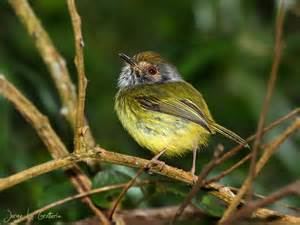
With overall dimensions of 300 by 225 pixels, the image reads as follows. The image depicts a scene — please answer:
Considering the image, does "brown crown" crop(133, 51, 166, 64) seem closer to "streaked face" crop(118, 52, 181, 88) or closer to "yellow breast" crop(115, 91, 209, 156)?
"streaked face" crop(118, 52, 181, 88)

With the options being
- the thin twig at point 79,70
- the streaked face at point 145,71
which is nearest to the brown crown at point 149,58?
the streaked face at point 145,71

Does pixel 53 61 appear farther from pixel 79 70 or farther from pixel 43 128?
pixel 79 70

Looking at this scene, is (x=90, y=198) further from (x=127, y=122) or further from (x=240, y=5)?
(x=240, y=5)

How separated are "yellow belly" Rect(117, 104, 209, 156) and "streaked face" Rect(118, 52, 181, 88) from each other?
0.63 meters

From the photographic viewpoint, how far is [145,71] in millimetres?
4801

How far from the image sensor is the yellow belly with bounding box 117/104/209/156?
4.09 m

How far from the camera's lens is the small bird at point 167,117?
4090mm

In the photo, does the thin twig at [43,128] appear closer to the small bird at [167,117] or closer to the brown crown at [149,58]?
the small bird at [167,117]

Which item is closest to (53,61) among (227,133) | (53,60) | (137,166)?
(53,60)

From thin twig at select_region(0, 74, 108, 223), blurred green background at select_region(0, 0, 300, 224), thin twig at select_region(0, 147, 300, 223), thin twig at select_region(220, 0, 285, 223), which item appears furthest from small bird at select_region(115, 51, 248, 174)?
thin twig at select_region(220, 0, 285, 223)

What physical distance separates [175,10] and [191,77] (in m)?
1.14

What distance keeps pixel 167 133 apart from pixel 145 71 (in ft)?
2.64

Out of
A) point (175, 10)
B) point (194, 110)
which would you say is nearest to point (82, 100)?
point (194, 110)

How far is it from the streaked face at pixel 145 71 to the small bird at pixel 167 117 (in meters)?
0.06
